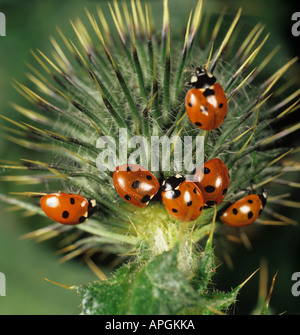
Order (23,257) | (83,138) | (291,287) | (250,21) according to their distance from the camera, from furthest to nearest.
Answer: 1. (23,257)
2. (291,287)
3. (250,21)
4. (83,138)

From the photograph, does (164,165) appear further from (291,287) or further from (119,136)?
(291,287)

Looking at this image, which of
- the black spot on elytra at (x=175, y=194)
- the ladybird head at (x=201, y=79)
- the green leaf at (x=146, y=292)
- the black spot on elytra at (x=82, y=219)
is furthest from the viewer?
the black spot on elytra at (x=82, y=219)

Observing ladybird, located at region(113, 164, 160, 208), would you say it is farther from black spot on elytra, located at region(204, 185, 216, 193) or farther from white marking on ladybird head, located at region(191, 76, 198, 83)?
white marking on ladybird head, located at region(191, 76, 198, 83)

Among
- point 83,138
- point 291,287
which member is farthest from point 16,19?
point 291,287

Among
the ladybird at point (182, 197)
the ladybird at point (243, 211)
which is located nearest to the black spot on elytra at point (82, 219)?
the ladybird at point (182, 197)

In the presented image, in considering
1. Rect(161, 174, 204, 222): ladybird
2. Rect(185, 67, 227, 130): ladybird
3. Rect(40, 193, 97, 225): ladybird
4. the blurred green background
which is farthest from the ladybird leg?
the blurred green background

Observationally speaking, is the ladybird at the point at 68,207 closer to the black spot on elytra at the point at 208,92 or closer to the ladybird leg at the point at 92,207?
the ladybird leg at the point at 92,207

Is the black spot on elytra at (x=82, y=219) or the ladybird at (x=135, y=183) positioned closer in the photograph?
the ladybird at (x=135, y=183)
